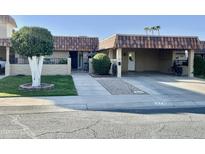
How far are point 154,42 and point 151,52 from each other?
7667 millimetres

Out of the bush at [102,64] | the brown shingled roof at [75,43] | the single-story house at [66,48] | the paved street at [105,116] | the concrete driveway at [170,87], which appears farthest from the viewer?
the brown shingled roof at [75,43]

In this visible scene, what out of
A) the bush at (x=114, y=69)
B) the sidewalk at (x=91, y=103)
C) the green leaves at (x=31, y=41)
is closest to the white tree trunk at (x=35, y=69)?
the green leaves at (x=31, y=41)

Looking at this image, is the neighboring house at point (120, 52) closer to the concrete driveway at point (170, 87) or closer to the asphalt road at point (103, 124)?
the concrete driveway at point (170, 87)

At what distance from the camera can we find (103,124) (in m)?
7.45

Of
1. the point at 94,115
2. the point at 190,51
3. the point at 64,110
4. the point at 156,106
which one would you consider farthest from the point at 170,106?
the point at 190,51

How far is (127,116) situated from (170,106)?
247cm

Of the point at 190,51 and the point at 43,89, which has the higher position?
the point at 190,51

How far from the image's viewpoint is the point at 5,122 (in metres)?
7.68

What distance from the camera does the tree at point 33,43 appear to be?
543 inches

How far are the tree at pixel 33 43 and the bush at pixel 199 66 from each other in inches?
553

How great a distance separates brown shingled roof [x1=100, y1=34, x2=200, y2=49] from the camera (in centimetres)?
2125

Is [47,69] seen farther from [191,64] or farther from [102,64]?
[191,64]

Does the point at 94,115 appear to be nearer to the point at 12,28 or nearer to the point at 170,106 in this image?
the point at 170,106

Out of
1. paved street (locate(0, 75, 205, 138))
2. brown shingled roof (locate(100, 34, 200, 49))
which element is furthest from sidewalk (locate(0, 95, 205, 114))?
A: brown shingled roof (locate(100, 34, 200, 49))
